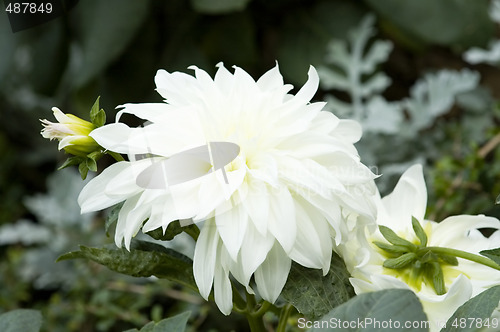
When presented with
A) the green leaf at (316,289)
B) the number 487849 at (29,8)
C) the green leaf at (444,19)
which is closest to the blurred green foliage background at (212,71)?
the green leaf at (444,19)

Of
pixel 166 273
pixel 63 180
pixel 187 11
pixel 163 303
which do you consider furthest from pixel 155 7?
pixel 166 273

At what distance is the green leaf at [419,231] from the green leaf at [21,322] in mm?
193

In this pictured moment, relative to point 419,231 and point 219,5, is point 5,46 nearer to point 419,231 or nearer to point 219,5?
point 219,5

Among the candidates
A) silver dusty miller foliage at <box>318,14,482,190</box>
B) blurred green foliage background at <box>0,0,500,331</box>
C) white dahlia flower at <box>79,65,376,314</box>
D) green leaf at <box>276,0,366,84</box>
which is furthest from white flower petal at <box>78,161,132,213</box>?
green leaf at <box>276,0,366,84</box>

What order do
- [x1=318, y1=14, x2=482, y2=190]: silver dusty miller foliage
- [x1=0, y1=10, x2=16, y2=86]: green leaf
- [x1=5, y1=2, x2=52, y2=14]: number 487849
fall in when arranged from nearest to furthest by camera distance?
[x1=5, y1=2, x2=52, y2=14]: number 487849 → [x1=318, y1=14, x2=482, y2=190]: silver dusty miller foliage → [x1=0, y1=10, x2=16, y2=86]: green leaf

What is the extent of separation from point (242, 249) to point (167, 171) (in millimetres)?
47

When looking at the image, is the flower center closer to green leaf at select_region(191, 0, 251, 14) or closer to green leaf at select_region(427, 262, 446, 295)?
green leaf at select_region(427, 262, 446, 295)

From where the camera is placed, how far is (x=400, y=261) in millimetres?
297

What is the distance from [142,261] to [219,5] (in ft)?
1.56

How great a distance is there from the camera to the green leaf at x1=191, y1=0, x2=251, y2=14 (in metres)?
0.71

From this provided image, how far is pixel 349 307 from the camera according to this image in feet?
0.80

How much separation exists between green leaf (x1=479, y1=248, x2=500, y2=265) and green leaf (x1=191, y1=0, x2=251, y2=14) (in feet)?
1.60

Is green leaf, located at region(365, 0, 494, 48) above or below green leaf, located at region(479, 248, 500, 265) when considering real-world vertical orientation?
below
